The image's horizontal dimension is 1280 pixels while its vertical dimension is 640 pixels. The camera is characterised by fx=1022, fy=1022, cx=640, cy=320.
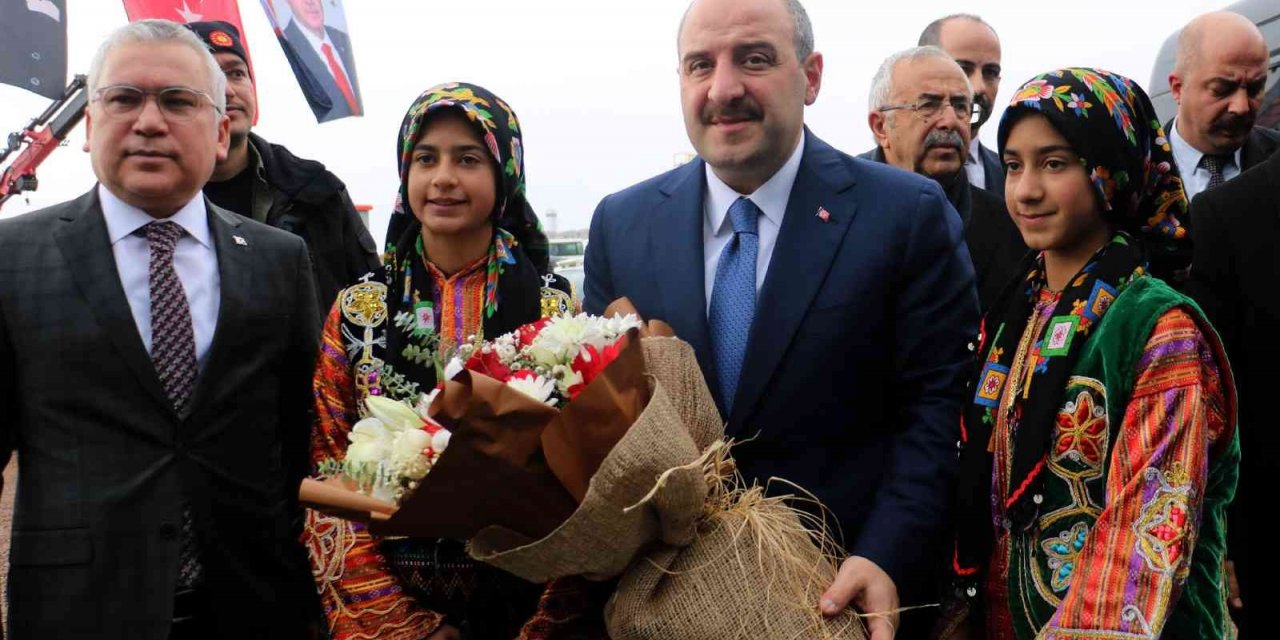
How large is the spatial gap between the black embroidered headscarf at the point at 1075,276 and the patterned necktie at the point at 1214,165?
2.39 metres

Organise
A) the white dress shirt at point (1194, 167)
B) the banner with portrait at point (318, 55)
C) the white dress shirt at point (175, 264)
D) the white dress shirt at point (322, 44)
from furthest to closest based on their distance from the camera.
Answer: the white dress shirt at point (322, 44) < the banner with portrait at point (318, 55) < the white dress shirt at point (1194, 167) < the white dress shirt at point (175, 264)

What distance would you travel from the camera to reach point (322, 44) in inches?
274

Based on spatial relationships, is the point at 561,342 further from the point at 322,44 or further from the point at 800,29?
the point at 322,44

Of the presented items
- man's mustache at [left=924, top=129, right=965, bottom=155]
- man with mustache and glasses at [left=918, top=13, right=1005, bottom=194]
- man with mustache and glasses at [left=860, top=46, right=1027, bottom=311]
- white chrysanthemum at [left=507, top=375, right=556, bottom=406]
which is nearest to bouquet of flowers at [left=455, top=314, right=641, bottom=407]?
white chrysanthemum at [left=507, top=375, right=556, bottom=406]

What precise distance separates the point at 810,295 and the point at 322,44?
571cm

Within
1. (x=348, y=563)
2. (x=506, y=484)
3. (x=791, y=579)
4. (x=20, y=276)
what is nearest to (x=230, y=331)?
(x=20, y=276)

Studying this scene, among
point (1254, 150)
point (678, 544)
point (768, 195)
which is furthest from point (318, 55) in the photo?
point (678, 544)

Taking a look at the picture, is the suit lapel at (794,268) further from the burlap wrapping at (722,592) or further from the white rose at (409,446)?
the white rose at (409,446)

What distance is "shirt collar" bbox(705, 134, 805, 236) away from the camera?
2.31 meters

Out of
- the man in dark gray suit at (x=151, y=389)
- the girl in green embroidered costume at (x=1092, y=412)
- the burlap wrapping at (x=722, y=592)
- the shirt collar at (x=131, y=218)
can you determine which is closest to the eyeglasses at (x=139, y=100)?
the man in dark gray suit at (x=151, y=389)

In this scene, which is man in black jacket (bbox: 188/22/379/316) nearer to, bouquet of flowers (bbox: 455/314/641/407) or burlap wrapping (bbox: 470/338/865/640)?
bouquet of flowers (bbox: 455/314/641/407)

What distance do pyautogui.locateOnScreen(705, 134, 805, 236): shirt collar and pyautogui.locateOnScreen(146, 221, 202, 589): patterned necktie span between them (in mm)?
1310

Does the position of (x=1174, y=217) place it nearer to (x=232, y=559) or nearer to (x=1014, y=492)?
(x=1014, y=492)

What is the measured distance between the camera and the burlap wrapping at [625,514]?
1.61 meters
